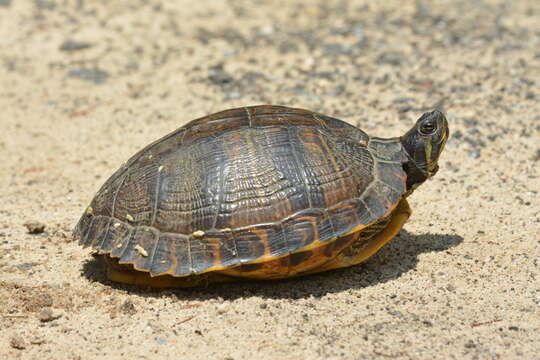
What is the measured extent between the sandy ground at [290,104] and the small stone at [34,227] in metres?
0.02

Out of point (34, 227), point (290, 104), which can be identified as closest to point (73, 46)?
point (290, 104)

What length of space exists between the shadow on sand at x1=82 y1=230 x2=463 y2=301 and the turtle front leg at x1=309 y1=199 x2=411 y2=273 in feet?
0.55

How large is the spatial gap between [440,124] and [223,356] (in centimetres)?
248

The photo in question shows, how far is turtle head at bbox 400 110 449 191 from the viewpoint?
505cm

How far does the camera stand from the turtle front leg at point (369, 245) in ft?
15.9

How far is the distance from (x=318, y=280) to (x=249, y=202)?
92cm

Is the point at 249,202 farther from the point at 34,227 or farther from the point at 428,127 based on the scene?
the point at 34,227

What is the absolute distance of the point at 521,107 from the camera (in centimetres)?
761

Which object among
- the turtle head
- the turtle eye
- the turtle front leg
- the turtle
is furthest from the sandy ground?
the turtle eye

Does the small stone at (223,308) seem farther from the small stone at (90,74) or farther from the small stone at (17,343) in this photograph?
the small stone at (90,74)

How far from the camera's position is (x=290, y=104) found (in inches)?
316

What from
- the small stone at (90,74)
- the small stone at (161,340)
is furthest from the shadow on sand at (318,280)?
the small stone at (90,74)

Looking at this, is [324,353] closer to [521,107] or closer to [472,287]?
[472,287]

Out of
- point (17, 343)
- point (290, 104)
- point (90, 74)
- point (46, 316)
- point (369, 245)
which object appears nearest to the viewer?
point (17, 343)
